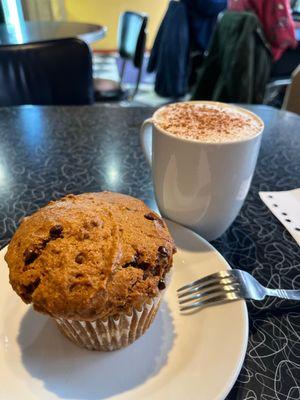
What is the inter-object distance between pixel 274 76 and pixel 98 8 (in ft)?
12.2

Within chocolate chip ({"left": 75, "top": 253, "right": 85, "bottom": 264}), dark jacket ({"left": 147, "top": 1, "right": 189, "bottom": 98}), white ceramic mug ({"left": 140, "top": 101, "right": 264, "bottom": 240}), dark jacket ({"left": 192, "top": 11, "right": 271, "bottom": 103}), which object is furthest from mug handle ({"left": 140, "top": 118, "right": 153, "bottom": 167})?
dark jacket ({"left": 147, "top": 1, "right": 189, "bottom": 98})

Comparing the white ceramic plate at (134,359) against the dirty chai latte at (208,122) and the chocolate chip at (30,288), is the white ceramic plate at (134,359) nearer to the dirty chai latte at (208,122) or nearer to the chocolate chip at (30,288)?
the chocolate chip at (30,288)

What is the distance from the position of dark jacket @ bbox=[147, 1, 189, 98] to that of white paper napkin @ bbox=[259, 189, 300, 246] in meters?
2.57

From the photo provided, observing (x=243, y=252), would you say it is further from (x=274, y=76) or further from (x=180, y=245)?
(x=274, y=76)

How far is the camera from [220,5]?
9.84 feet

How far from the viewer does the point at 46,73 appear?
163 cm

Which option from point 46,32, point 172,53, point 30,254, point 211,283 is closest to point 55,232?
point 30,254

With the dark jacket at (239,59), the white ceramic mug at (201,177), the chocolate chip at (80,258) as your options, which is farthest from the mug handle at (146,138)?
the dark jacket at (239,59)

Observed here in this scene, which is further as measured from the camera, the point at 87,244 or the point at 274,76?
the point at 274,76

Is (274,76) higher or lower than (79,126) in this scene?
lower

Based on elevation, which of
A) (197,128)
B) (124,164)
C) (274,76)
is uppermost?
(197,128)

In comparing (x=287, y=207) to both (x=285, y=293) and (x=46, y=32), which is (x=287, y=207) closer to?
(x=285, y=293)

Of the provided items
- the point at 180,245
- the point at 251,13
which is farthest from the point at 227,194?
the point at 251,13

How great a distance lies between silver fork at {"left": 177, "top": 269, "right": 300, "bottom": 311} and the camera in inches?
21.6
